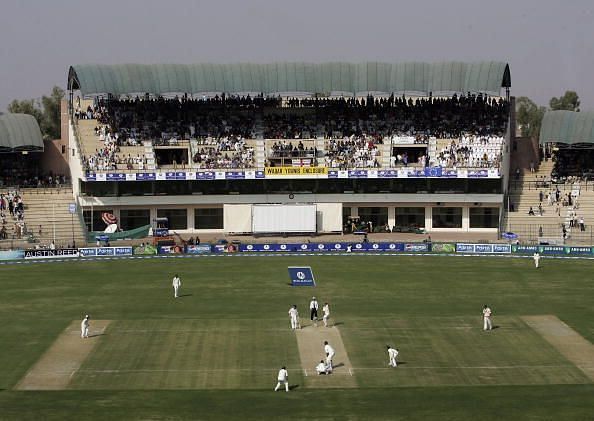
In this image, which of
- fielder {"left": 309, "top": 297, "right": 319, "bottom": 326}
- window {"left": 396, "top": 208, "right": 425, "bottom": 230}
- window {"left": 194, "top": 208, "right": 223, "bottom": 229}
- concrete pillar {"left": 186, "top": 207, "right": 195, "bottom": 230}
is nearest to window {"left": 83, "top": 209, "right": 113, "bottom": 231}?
concrete pillar {"left": 186, "top": 207, "right": 195, "bottom": 230}

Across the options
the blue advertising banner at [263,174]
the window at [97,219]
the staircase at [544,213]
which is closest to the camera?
the staircase at [544,213]


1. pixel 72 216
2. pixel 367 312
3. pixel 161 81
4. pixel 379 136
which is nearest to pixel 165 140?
pixel 161 81

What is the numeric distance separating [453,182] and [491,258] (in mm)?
14024

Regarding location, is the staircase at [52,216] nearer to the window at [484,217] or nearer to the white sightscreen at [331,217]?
the white sightscreen at [331,217]

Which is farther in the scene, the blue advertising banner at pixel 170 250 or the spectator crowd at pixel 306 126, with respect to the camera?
the spectator crowd at pixel 306 126

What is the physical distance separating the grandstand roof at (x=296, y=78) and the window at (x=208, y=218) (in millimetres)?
11352

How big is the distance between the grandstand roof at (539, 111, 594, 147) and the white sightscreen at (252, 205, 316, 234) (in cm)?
2562

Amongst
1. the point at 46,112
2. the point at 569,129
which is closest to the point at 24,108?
the point at 46,112

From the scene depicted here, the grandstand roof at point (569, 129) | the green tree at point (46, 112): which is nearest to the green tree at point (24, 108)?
the green tree at point (46, 112)

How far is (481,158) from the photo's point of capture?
8875 centimetres

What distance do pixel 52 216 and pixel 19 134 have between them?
11.5 metres

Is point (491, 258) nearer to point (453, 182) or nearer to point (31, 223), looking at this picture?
point (453, 182)

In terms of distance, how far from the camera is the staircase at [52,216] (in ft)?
268

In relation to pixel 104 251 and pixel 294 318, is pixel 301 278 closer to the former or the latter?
pixel 294 318
